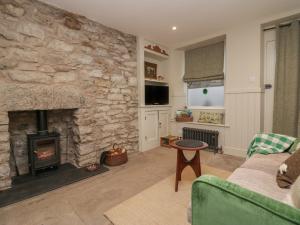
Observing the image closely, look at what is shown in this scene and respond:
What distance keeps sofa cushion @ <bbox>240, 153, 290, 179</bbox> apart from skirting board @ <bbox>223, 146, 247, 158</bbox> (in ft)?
4.89

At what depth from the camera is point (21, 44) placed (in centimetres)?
224

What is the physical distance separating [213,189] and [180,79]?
3.94 meters

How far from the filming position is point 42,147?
254cm

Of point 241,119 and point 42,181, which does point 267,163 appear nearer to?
point 241,119

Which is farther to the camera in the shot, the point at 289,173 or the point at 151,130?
the point at 151,130

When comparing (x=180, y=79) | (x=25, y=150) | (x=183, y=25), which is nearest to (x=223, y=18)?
(x=183, y=25)

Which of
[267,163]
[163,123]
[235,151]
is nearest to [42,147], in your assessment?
[163,123]

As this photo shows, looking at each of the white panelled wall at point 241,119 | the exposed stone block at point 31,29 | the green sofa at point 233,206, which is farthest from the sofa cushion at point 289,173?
the exposed stone block at point 31,29

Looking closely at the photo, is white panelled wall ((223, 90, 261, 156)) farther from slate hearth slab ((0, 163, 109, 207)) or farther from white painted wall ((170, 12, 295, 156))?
slate hearth slab ((0, 163, 109, 207))

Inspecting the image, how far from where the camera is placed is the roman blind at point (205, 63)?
12.4ft

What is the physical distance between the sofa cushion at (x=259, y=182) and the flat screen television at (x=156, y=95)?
2616 millimetres

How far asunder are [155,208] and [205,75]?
313 cm

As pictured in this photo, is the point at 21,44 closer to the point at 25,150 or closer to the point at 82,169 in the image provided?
the point at 25,150

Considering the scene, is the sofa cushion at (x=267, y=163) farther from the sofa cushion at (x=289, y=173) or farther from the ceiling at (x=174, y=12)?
the ceiling at (x=174, y=12)
